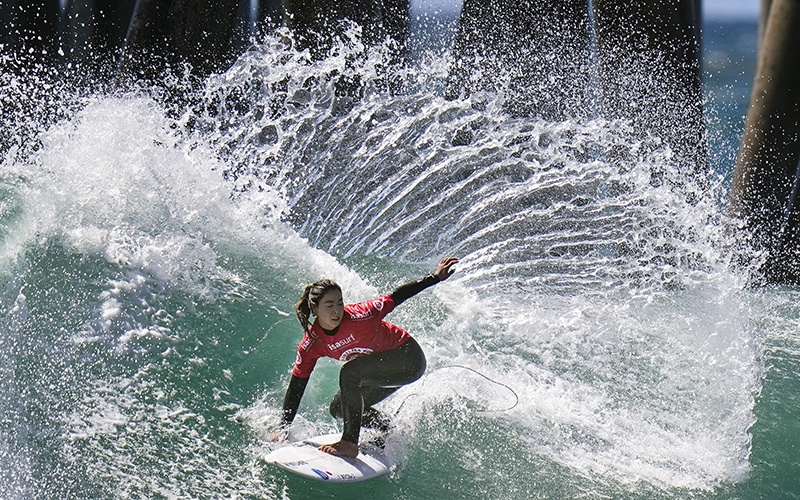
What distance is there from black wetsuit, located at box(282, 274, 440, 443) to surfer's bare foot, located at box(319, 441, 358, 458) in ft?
0.09

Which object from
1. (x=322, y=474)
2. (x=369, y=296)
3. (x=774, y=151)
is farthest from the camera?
(x=774, y=151)

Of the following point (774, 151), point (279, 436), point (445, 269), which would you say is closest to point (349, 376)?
point (279, 436)

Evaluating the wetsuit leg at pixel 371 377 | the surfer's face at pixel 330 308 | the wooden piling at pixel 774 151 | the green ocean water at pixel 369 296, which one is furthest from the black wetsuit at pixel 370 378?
the wooden piling at pixel 774 151

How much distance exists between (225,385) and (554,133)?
4.36m

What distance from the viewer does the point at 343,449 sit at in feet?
13.6

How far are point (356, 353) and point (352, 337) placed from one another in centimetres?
14

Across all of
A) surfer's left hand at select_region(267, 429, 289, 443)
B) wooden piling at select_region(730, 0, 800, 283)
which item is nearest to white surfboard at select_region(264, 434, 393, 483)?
surfer's left hand at select_region(267, 429, 289, 443)

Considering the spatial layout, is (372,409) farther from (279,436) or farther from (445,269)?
(445,269)

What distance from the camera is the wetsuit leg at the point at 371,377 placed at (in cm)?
411

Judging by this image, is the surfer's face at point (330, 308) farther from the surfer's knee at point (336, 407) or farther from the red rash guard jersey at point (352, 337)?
the surfer's knee at point (336, 407)

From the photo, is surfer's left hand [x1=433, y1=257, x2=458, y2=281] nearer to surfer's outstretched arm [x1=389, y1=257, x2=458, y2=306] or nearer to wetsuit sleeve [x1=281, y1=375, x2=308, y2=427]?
surfer's outstretched arm [x1=389, y1=257, x2=458, y2=306]

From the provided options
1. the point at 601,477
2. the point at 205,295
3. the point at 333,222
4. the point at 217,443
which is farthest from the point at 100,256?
the point at 601,477

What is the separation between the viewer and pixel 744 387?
17.4 feet

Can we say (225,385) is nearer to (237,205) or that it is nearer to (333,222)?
(237,205)
